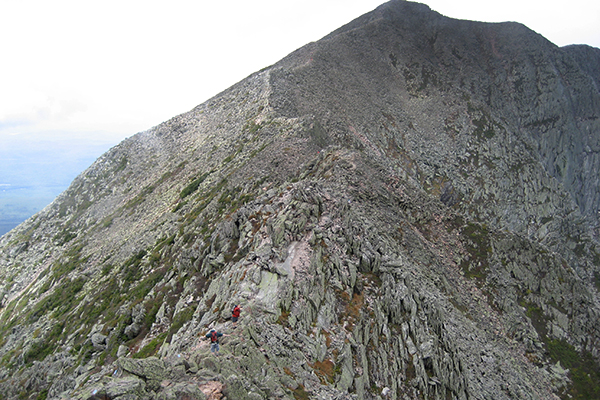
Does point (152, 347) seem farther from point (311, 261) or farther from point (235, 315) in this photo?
point (311, 261)

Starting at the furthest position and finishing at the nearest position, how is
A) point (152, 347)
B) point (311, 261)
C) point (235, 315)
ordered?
point (152, 347)
point (311, 261)
point (235, 315)

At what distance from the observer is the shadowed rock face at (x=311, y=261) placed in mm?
17562

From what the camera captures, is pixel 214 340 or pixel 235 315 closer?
pixel 214 340

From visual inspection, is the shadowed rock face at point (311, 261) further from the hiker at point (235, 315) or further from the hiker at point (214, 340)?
the hiker at point (214, 340)

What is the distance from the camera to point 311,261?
2053cm

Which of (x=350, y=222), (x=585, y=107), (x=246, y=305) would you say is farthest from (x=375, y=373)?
(x=585, y=107)

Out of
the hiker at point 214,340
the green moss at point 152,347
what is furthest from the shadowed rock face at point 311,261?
the hiker at point 214,340

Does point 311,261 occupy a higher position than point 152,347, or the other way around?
point 311,261

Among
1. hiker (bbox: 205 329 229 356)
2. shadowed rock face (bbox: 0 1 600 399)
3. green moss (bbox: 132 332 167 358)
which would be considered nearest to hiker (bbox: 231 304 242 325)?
shadowed rock face (bbox: 0 1 600 399)

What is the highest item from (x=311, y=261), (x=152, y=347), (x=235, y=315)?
(x=235, y=315)

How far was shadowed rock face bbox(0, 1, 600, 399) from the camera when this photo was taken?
17.6 metres

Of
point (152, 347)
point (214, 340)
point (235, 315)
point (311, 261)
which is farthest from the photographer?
point (152, 347)

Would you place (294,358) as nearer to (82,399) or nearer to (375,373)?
(375,373)

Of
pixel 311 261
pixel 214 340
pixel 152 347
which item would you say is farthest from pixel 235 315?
pixel 152 347
